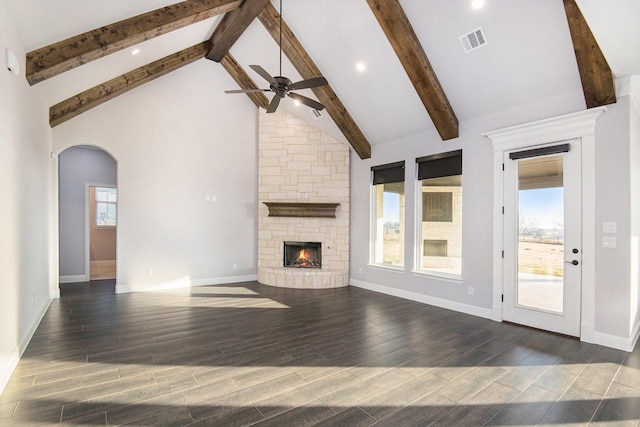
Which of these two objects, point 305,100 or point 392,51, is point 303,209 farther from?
point 392,51

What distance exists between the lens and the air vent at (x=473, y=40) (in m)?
3.88

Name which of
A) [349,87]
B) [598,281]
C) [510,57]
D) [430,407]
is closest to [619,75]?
[510,57]

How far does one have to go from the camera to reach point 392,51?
15.1ft

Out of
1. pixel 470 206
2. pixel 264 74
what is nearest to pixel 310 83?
pixel 264 74

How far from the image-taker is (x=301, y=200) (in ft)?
23.8

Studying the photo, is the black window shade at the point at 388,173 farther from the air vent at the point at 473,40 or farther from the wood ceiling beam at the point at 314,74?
the air vent at the point at 473,40

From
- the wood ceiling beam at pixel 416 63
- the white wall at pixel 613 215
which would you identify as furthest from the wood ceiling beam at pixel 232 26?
the white wall at pixel 613 215

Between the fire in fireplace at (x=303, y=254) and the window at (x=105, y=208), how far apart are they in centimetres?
506

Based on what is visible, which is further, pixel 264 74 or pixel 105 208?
pixel 105 208

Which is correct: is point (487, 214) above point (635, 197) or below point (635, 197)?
below

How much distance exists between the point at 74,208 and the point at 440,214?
7.52 meters

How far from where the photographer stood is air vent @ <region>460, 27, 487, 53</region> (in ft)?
12.7

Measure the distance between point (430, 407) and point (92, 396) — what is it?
2531 millimetres

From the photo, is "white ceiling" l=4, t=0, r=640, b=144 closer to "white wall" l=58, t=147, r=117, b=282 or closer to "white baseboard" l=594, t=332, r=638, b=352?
"white baseboard" l=594, t=332, r=638, b=352
